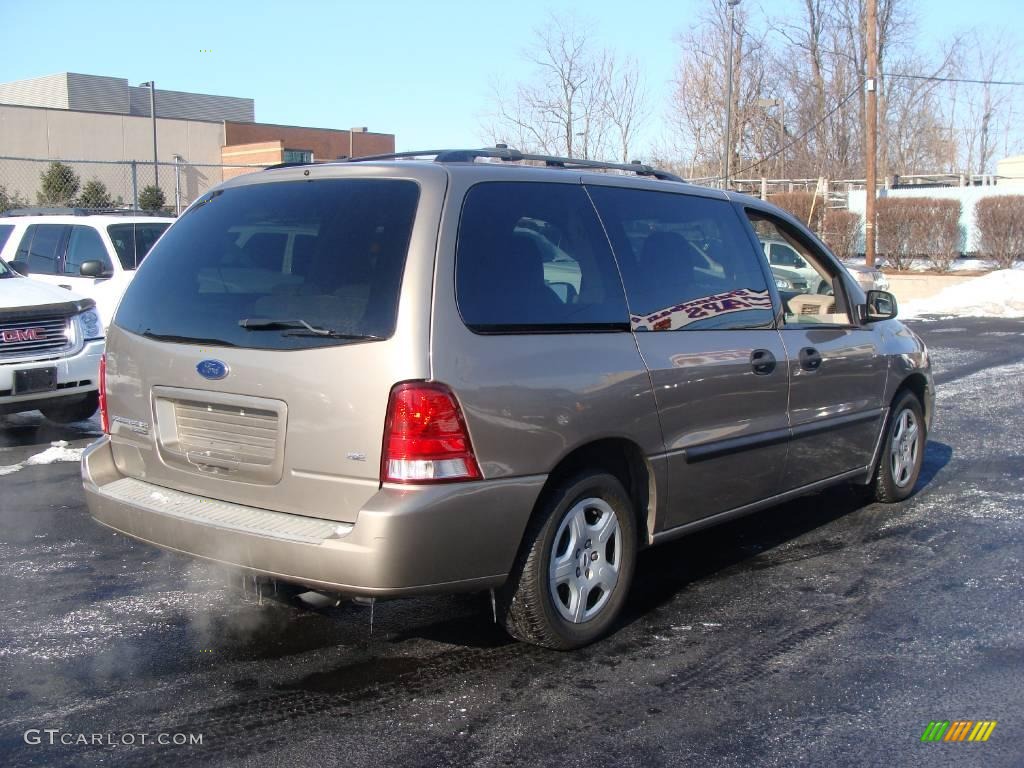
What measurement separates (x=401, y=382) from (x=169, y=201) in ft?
132

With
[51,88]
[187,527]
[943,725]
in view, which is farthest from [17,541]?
[51,88]

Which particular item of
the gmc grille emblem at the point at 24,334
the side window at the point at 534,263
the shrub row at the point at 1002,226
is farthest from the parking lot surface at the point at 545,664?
the shrub row at the point at 1002,226

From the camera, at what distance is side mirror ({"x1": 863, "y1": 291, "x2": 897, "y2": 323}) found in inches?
230

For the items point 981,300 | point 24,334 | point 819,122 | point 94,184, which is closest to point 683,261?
point 24,334

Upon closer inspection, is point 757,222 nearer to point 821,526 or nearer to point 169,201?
point 821,526

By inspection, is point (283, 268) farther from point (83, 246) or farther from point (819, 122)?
point (819, 122)

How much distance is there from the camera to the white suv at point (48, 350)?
26.0 ft

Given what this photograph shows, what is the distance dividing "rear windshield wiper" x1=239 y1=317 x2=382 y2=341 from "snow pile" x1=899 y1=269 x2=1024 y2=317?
18345mm

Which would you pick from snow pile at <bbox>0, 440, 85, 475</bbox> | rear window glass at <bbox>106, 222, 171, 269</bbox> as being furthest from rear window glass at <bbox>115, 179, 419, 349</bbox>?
rear window glass at <bbox>106, 222, 171, 269</bbox>

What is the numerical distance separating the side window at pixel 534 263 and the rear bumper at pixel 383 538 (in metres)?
0.62

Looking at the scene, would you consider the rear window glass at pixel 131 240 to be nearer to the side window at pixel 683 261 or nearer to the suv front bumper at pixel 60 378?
the suv front bumper at pixel 60 378

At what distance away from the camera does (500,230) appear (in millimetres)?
3947

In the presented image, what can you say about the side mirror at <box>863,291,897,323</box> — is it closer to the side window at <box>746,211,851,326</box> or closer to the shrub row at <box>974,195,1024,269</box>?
the side window at <box>746,211,851,326</box>

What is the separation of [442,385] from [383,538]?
1.78ft
